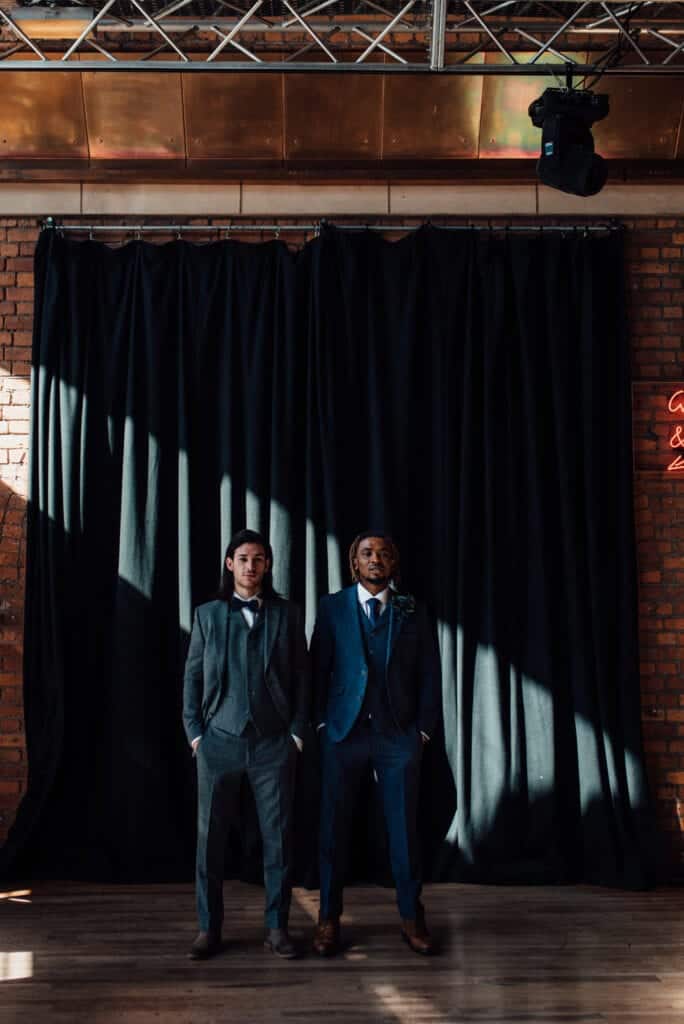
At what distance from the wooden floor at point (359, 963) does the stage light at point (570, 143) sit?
129 inches

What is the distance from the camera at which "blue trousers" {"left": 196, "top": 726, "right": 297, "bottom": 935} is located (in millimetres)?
4094

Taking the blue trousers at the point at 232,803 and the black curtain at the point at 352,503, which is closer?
the blue trousers at the point at 232,803

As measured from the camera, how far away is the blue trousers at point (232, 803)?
4.09 metres

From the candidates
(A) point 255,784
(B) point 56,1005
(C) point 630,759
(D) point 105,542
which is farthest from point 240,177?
(B) point 56,1005

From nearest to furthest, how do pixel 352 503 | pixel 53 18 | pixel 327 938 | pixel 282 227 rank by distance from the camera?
pixel 327 938, pixel 53 18, pixel 352 503, pixel 282 227

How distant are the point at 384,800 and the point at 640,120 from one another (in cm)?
376

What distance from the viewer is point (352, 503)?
545cm

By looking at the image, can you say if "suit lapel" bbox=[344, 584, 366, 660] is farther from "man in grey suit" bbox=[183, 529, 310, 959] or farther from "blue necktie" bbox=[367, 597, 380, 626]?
"man in grey suit" bbox=[183, 529, 310, 959]

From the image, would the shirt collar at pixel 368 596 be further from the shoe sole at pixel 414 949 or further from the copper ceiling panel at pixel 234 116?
the copper ceiling panel at pixel 234 116

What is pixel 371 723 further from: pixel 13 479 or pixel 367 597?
pixel 13 479

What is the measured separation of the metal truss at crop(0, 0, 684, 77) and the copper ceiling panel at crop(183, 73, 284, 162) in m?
0.18

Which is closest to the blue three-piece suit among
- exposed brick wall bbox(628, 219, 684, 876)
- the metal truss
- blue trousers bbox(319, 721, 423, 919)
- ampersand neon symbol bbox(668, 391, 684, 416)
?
blue trousers bbox(319, 721, 423, 919)

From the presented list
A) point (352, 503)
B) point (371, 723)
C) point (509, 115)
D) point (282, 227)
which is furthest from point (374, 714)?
point (509, 115)

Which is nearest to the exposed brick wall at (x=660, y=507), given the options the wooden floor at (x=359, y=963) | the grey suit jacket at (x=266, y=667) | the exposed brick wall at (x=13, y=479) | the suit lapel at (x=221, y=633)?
the wooden floor at (x=359, y=963)
